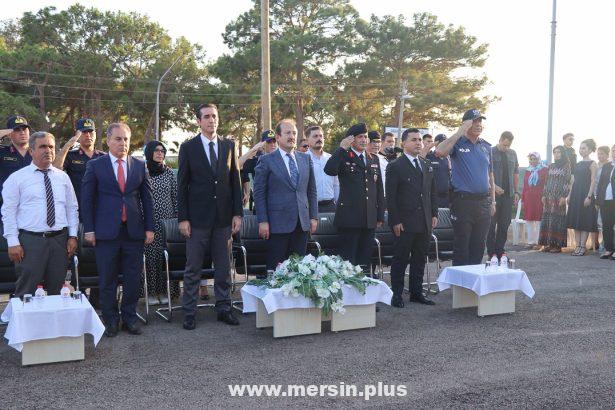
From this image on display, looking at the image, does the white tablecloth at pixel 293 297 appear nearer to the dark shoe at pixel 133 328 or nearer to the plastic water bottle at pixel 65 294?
the dark shoe at pixel 133 328

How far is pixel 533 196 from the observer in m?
12.2

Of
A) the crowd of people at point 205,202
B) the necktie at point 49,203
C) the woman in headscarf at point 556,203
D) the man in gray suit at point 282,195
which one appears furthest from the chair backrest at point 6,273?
the woman in headscarf at point 556,203

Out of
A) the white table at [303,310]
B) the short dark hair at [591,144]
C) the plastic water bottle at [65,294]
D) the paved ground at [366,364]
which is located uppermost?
the short dark hair at [591,144]

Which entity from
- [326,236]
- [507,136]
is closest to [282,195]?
[326,236]

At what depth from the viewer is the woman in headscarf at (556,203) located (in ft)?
37.0

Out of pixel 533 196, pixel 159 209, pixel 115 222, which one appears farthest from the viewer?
pixel 533 196

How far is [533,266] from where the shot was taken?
9594mm

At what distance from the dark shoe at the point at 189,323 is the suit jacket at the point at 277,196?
3.82ft

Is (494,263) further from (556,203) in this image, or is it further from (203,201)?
(556,203)

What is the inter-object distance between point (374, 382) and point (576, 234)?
27.1 feet

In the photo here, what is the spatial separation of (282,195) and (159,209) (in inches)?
59.1

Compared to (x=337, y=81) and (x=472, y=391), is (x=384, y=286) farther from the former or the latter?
(x=337, y=81)

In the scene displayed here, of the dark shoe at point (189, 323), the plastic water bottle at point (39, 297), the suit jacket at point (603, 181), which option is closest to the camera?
the plastic water bottle at point (39, 297)

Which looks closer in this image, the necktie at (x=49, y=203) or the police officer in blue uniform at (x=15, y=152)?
the necktie at (x=49, y=203)
